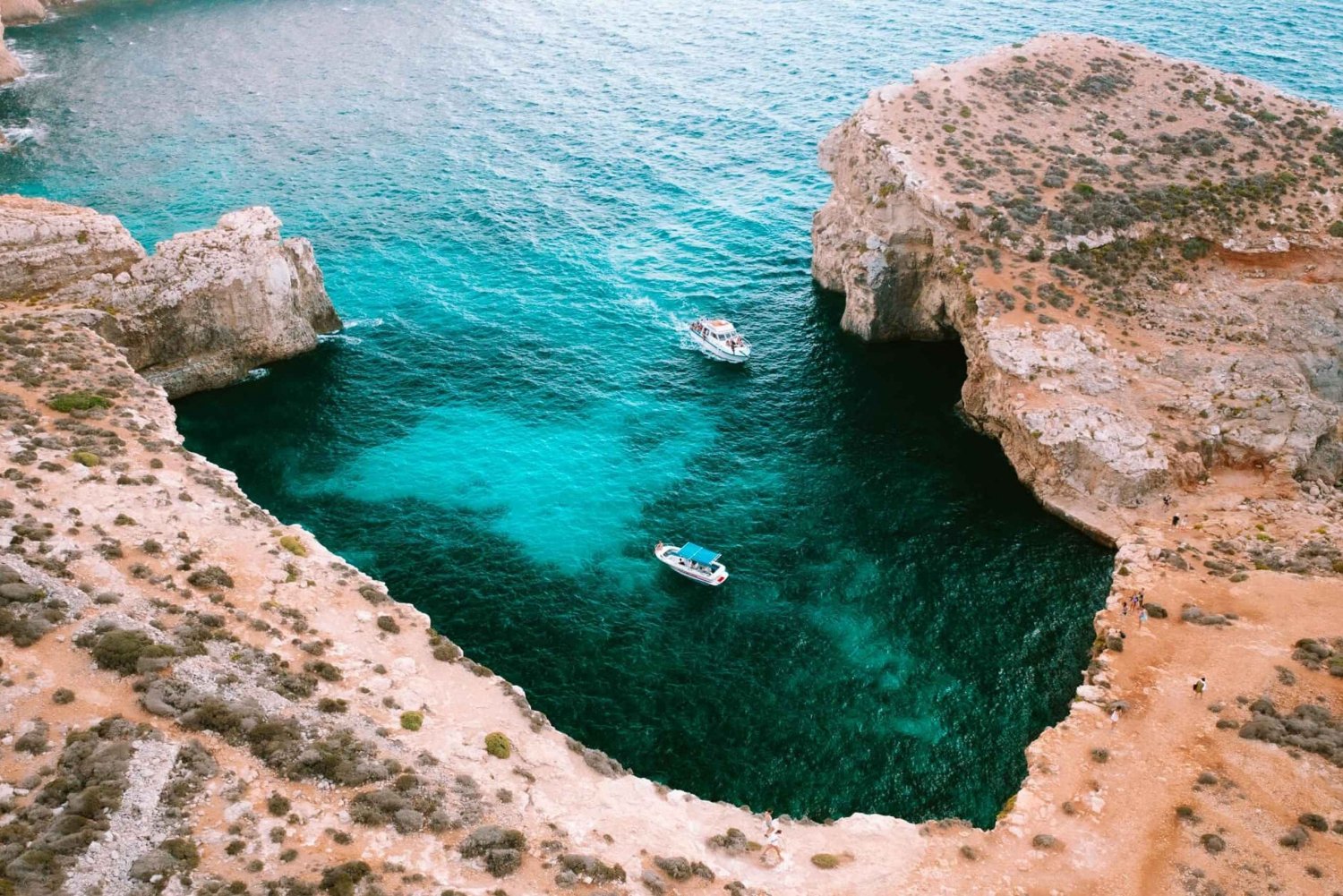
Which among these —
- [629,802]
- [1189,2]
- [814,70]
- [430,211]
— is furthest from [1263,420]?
[1189,2]

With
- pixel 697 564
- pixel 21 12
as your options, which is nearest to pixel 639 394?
pixel 697 564

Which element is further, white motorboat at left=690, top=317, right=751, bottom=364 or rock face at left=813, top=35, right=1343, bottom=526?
white motorboat at left=690, top=317, right=751, bottom=364

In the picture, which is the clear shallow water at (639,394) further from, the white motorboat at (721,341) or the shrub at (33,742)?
the shrub at (33,742)

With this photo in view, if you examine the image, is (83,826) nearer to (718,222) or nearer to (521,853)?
(521,853)

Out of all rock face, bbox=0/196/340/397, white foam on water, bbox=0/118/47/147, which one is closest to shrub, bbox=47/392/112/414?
rock face, bbox=0/196/340/397

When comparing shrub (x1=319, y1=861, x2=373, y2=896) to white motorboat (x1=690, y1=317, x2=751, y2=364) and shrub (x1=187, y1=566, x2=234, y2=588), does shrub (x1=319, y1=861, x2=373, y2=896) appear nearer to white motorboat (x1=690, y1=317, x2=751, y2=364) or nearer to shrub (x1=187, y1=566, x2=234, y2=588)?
shrub (x1=187, y1=566, x2=234, y2=588)

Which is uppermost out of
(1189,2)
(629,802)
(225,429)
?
(1189,2)
